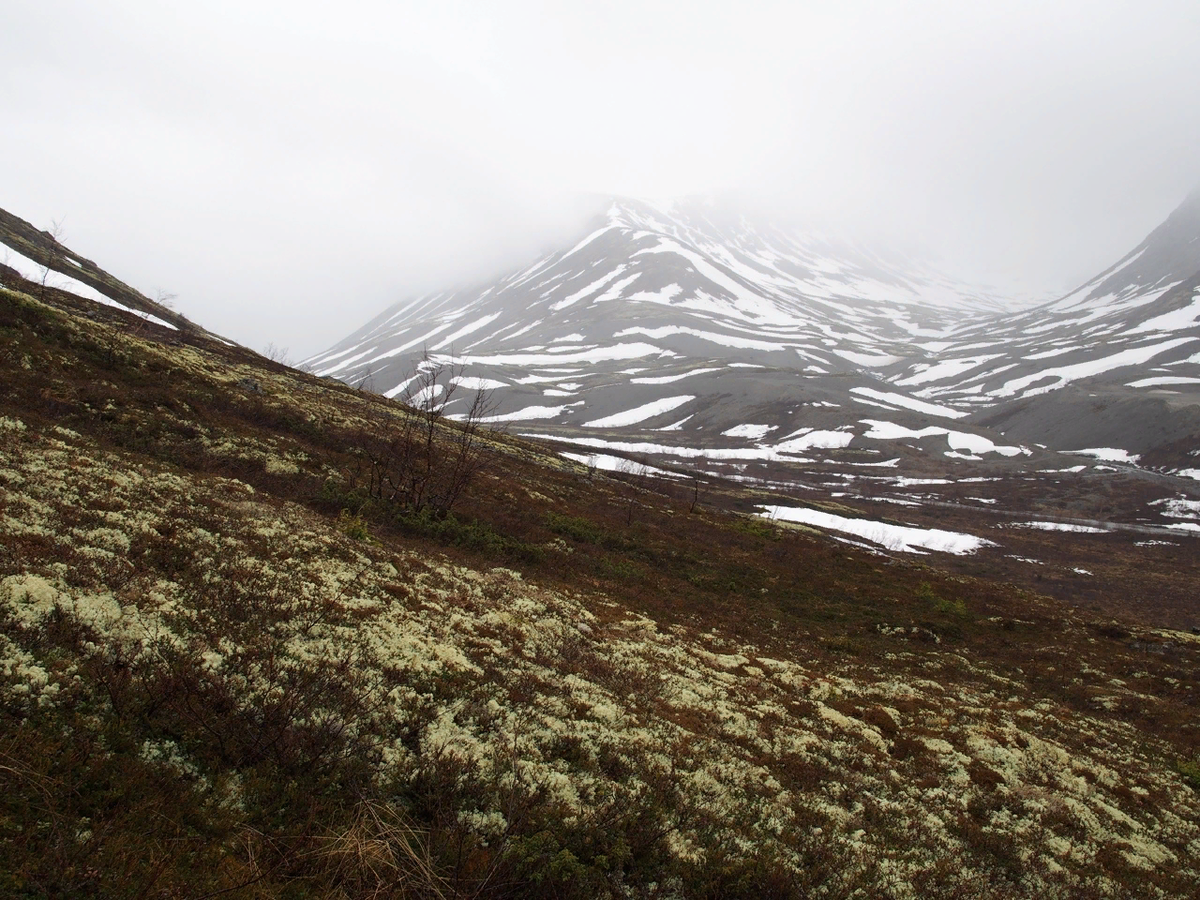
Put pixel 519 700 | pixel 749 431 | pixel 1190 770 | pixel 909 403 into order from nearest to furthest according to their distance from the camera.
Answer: pixel 519 700 → pixel 1190 770 → pixel 749 431 → pixel 909 403

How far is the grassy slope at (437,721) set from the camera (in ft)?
21.9

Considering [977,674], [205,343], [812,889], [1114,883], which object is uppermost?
[205,343]

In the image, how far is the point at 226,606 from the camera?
1091cm

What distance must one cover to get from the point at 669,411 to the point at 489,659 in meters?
172

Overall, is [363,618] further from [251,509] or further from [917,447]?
[917,447]

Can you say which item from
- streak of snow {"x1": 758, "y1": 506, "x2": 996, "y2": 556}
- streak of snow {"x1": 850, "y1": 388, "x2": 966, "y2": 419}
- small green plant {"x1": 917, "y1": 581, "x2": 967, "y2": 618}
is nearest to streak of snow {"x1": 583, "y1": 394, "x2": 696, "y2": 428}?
streak of snow {"x1": 850, "y1": 388, "x2": 966, "y2": 419}

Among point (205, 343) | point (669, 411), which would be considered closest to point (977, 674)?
point (205, 343)

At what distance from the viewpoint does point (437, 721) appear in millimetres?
10023

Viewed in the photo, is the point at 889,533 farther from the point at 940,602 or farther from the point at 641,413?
the point at 641,413

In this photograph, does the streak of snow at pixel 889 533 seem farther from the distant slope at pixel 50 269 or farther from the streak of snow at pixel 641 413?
the streak of snow at pixel 641 413

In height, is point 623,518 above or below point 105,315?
below

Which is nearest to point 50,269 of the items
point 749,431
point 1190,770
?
point 1190,770

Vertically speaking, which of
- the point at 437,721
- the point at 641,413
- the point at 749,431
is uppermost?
the point at 437,721

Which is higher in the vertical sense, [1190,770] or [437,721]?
[437,721]
